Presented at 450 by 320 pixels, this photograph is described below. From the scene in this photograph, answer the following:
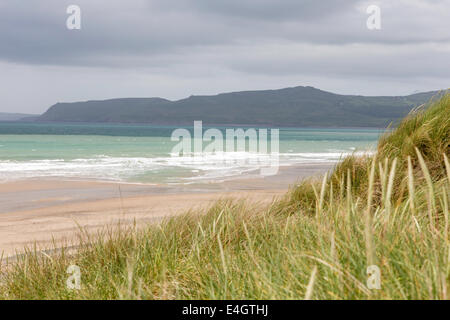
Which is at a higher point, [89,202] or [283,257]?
[283,257]

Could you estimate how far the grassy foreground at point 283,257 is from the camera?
7.44 feet

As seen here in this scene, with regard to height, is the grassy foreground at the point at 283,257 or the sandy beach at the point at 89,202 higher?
the grassy foreground at the point at 283,257

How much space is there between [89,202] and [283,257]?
987 centimetres

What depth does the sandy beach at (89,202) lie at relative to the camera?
7949mm

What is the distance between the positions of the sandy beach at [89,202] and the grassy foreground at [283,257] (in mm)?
1798

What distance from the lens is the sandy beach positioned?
7949 millimetres

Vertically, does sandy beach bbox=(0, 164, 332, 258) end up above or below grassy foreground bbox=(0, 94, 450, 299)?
below

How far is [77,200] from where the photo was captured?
41.1 feet

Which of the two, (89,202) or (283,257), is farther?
(89,202)

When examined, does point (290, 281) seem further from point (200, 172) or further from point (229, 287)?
point (200, 172)

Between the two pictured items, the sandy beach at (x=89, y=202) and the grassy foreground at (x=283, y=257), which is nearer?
the grassy foreground at (x=283, y=257)

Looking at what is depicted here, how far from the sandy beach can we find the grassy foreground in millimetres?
1798

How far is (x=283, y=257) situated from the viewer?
2.99 meters
